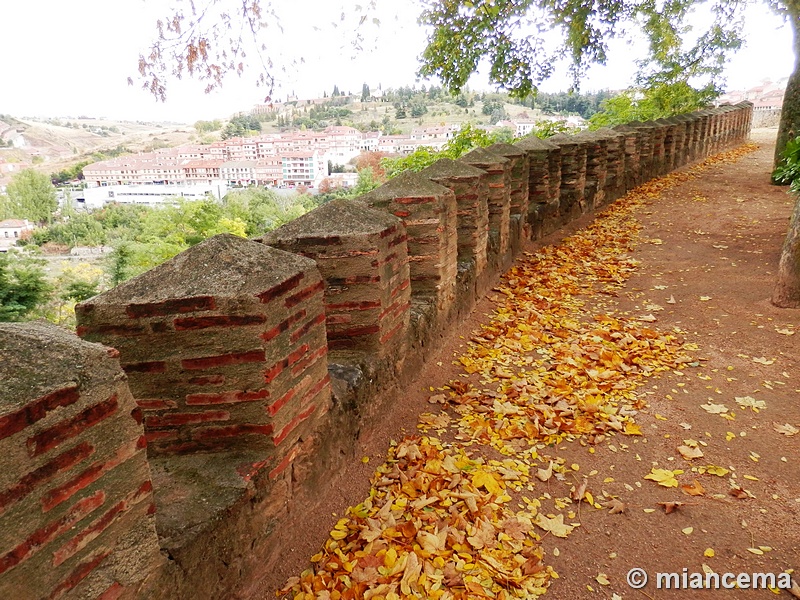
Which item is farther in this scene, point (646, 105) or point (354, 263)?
point (646, 105)

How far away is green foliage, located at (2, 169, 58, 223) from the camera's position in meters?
47.1

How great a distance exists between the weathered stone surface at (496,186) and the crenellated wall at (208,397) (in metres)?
1.79

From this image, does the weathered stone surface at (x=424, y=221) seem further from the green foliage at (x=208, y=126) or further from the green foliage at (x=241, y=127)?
the green foliage at (x=208, y=126)

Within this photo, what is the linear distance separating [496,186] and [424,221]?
80.6 inches

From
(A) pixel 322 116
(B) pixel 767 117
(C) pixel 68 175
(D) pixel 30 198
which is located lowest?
(D) pixel 30 198

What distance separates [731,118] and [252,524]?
2533cm

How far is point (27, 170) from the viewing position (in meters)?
49.8

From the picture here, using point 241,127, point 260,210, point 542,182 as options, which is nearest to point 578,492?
point 542,182

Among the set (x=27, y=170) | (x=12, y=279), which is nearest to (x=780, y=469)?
(x=12, y=279)

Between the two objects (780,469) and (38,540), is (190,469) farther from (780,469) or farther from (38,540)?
(780,469)

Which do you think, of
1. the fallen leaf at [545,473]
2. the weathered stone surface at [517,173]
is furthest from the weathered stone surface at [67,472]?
the weathered stone surface at [517,173]

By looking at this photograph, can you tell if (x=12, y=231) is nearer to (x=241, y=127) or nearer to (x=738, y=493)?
(x=241, y=127)

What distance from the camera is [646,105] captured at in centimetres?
2066

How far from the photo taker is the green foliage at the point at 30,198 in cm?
4709
